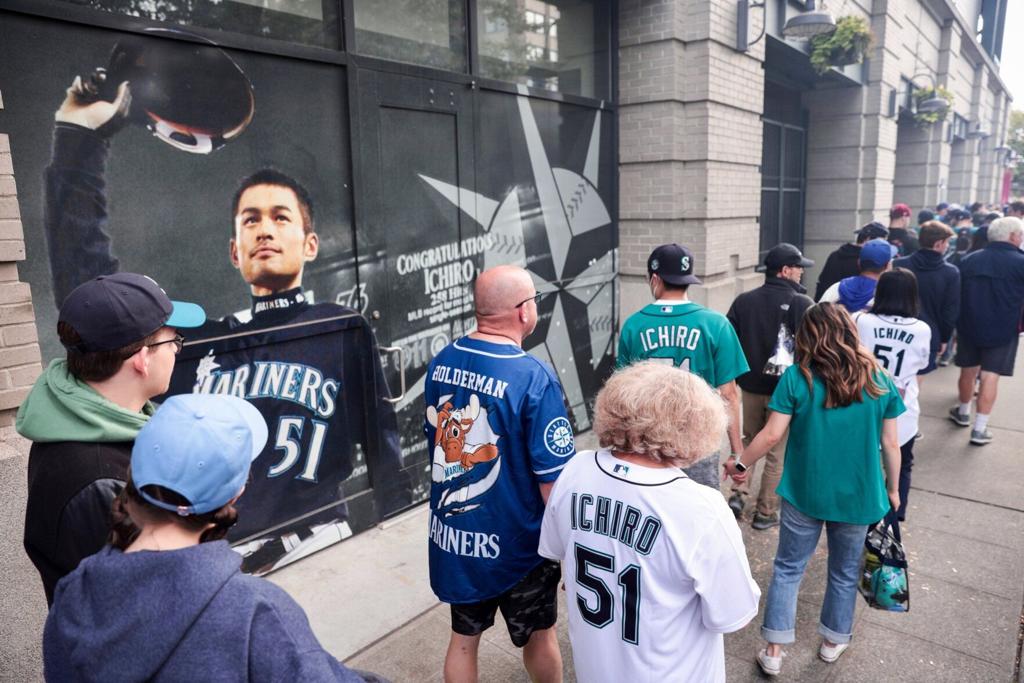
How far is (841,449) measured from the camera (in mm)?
3227

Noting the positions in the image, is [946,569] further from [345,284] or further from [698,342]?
[345,284]

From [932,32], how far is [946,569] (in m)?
15.1

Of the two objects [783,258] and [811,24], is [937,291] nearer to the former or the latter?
[783,258]

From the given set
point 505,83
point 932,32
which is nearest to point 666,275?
point 505,83

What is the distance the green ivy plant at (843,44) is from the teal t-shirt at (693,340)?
6.93 metres

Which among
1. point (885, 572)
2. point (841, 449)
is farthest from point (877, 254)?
point (885, 572)

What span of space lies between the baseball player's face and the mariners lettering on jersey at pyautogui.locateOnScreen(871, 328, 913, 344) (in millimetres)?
3482

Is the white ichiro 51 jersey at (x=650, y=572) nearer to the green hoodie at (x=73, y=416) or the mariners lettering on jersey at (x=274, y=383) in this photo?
the green hoodie at (x=73, y=416)

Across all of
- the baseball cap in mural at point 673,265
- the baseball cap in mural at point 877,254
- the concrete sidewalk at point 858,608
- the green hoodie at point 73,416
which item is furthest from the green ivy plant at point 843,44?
the green hoodie at point 73,416

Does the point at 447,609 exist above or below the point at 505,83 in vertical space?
below

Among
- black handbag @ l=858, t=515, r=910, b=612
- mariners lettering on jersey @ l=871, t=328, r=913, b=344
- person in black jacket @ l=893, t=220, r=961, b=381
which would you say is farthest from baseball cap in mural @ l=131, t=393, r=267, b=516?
person in black jacket @ l=893, t=220, r=961, b=381

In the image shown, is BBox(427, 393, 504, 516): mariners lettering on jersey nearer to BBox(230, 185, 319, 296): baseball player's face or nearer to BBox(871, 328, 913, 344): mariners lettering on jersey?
BBox(230, 185, 319, 296): baseball player's face

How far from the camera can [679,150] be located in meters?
6.93

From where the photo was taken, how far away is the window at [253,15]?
3.56 m
